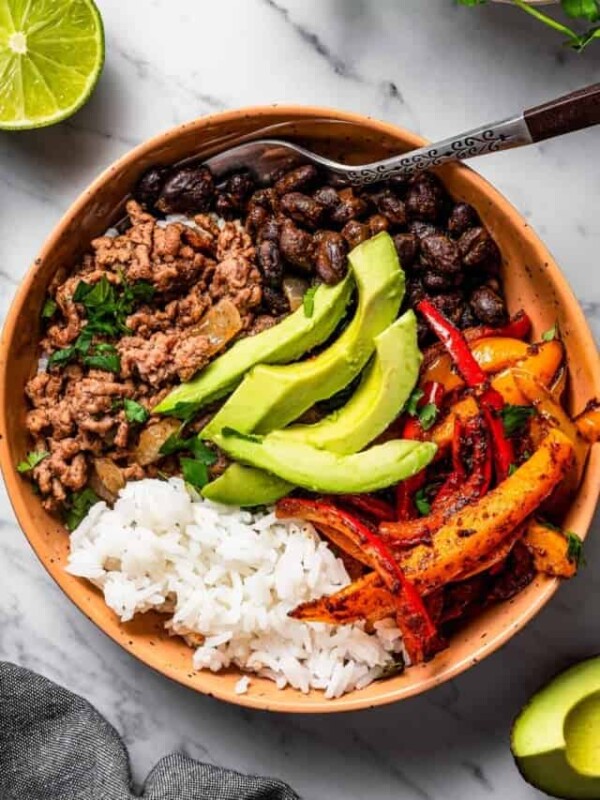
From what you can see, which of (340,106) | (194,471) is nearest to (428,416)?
(194,471)

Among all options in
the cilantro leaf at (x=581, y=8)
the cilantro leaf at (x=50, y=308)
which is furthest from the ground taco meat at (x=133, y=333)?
the cilantro leaf at (x=581, y=8)

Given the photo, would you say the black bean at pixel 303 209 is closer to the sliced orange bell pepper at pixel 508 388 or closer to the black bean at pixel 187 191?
the black bean at pixel 187 191

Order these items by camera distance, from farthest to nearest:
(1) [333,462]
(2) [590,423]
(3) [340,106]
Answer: (3) [340,106]
(2) [590,423]
(1) [333,462]

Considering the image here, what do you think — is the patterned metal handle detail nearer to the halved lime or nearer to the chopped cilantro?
the chopped cilantro

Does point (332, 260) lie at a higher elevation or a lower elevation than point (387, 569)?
higher

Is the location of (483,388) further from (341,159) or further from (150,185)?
(150,185)

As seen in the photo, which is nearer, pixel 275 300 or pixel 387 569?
pixel 387 569

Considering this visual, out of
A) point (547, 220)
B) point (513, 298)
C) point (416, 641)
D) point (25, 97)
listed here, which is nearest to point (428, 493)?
point (416, 641)
